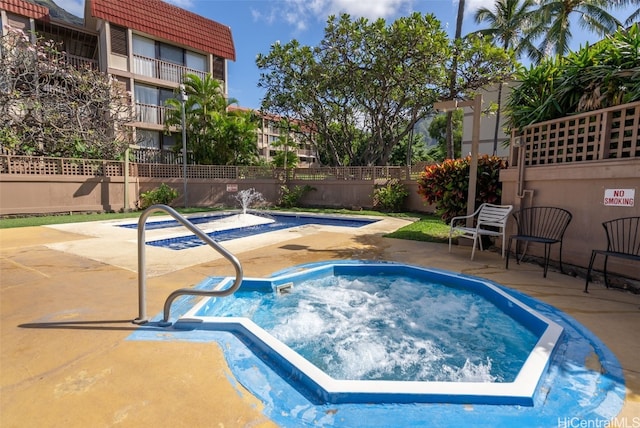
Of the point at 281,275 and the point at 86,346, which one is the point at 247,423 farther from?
the point at 281,275

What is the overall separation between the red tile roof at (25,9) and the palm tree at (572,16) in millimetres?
25425

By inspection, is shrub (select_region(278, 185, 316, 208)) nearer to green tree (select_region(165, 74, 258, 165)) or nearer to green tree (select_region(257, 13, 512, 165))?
green tree (select_region(257, 13, 512, 165))

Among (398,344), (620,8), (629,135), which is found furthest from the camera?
(620,8)

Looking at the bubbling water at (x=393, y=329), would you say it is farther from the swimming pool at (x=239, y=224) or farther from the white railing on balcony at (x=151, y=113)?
the white railing on balcony at (x=151, y=113)

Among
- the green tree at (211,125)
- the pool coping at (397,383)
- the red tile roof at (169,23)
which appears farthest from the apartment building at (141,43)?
the pool coping at (397,383)

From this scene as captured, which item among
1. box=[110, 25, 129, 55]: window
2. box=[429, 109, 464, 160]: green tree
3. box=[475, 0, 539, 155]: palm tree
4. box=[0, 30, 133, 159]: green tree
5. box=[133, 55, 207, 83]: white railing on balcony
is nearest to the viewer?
box=[0, 30, 133, 159]: green tree

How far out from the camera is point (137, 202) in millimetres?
14719

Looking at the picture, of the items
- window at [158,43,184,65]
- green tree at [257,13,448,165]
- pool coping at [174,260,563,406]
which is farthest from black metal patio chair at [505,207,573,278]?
window at [158,43,184,65]

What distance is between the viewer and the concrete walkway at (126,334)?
6.39 feet

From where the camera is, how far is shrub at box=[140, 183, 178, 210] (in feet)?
46.7

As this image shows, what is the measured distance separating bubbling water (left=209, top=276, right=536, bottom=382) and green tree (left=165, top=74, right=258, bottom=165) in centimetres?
1357

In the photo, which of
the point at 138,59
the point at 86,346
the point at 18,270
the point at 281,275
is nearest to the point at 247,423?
the point at 86,346

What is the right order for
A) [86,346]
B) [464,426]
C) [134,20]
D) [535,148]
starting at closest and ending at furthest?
1. [464,426]
2. [86,346]
3. [535,148]
4. [134,20]

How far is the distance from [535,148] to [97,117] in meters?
15.9
